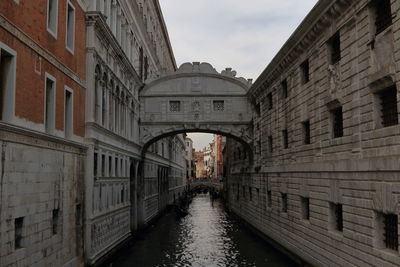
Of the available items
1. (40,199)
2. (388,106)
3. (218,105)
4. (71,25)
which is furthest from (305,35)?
(218,105)

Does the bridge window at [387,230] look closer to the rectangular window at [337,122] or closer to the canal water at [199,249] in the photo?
the rectangular window at [337,122]

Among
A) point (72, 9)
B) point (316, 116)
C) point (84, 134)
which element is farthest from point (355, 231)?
point (72, 9)

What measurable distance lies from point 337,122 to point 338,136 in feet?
1.39

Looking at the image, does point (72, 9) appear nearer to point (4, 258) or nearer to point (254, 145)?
point (4, 258)

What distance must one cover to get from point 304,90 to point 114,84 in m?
7.95

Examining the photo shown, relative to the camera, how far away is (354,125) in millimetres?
10992

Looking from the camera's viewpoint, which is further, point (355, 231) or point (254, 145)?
point (254, 145)

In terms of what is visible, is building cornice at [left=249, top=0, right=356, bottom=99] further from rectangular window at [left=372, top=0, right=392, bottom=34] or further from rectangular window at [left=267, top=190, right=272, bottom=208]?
rectangular window at [left=267, top=190, right=272, bottom=208]

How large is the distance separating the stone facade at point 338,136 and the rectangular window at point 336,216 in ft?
0.09

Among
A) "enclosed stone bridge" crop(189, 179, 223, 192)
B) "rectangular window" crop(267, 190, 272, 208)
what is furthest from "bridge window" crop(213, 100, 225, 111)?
"enclosed stone bridge" crop(189, 179, 223, 192)

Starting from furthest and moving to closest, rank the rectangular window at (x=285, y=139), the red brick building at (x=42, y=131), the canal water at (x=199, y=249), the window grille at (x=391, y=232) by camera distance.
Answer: the rectangular window at (x=285, y=139), the canal water at (x=199, y=249), the window grille at (x=391, y=232), the red brick building at (x=42, y=131)

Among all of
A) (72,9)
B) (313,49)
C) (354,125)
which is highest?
(72,9)

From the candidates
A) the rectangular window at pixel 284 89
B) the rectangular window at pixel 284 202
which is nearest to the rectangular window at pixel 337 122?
the rectangular window at pixel 284 89

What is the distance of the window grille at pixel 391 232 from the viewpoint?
9.27 meters
